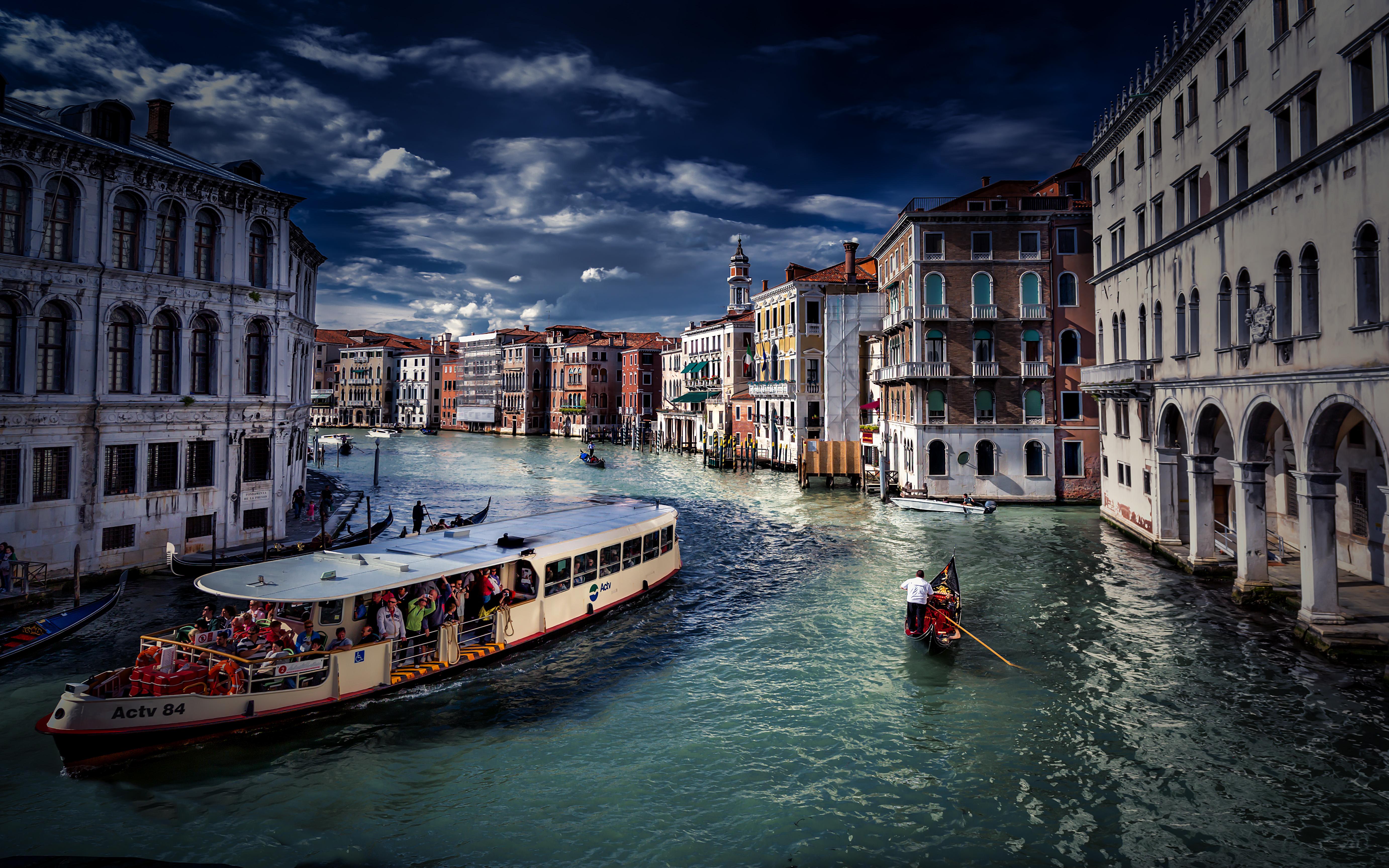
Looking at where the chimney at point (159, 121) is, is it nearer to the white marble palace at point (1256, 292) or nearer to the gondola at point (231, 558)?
the gondola at point (231, 558)

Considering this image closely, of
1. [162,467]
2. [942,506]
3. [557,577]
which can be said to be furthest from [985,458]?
[162,467]

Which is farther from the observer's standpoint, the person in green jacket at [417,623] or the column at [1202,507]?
the column at [1202,507]

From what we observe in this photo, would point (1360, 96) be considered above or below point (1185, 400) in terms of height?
above

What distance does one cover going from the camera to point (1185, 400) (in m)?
20.4

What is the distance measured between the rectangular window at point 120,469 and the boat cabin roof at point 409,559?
6.50 metres

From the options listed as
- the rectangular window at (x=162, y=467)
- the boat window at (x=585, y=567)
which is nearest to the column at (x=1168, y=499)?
the boat window at (x=585, y=567)

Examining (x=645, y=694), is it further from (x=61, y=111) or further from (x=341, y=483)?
(x=341, y=483)

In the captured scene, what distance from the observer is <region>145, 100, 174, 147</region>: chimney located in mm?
24281

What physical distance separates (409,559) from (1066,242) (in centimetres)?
3334

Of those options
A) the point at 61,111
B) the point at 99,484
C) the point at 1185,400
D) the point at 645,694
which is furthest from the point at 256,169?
the point at 1185,400

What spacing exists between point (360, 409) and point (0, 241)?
115 meters

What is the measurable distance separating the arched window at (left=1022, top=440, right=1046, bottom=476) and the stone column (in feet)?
71.4

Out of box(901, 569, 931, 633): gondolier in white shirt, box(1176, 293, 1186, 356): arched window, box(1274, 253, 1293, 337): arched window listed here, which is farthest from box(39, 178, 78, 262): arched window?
box(1176, 293, 1186, 356): arched window

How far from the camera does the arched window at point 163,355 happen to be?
20125 mm
